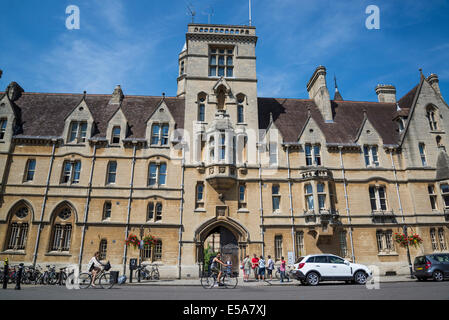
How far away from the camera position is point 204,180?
2553 centimetres

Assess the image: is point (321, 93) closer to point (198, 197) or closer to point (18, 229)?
point (198, 197)

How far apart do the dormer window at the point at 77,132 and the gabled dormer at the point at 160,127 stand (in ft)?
19.5

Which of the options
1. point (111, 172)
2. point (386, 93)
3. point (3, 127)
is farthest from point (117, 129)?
point (386, 93)

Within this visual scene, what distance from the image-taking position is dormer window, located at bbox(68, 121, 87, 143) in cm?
2655

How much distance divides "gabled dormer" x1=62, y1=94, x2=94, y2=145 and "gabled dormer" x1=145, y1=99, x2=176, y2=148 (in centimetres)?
549

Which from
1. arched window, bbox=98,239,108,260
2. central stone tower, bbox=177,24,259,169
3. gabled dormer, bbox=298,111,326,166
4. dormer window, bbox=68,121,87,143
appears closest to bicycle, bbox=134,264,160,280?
arched window, bbox=98,239,108,260

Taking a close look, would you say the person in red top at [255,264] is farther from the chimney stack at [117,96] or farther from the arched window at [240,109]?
the chimney stack at [117,96]

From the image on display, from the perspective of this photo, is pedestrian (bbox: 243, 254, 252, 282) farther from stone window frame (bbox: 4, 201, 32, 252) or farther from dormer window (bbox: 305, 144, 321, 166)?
stone window frame (bbox: 4, 201, 32, 252)

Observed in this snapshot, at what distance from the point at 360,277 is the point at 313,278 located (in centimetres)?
283

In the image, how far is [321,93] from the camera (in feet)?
103

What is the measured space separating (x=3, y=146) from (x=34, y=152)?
263 centimetres

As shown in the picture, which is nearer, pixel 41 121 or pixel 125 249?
pixel 125 249
